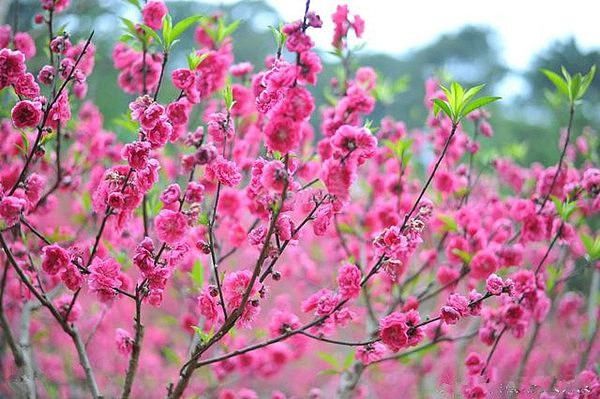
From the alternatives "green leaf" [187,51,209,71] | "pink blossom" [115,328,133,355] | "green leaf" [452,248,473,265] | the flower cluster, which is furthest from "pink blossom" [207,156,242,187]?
"green leaf" [452,248,473,265]

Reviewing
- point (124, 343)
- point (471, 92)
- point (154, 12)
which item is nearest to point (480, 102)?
point (471, 92)

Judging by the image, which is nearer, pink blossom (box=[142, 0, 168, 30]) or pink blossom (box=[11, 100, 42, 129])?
pink blossom (box=[11, 100, 42, 129])

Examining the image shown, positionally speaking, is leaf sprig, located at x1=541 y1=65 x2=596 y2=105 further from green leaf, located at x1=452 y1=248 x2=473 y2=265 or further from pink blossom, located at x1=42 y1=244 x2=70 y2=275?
pink blossom, located at x1=42 y1=244 x2=70 y2=275

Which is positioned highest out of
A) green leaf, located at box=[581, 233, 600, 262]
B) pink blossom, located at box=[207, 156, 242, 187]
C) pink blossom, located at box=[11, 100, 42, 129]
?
pink blossom, located at box=[11, 100, 42, 129]

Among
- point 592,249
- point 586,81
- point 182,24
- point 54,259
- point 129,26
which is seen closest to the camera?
point 54,259

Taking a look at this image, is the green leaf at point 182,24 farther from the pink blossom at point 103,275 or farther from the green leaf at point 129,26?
the pink blossom at point 103,275

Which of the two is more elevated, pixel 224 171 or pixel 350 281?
pixel 224 171

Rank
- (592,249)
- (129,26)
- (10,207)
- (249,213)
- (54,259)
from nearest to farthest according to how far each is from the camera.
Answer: (10,207) → (54,259) → (129,26) → (592,249) → (249,213)

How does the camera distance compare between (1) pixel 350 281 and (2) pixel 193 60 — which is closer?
(1) pixel 350 281

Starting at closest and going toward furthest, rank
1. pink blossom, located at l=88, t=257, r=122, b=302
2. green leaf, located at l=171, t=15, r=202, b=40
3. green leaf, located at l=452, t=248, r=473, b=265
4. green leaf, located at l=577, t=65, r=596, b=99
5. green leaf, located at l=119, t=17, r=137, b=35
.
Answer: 1. pink blossom, located at l=88, t=257, r=122, b=302
2. green leaf, located at l=171, t=15, r=202, b=40
3. green leaf, located at l=119, t=17, r=137, b=35
4. green leaf, located at l=577, t=65, r=596, b=99
5. green leaf, located at l=452, t=248, r=473, b=265

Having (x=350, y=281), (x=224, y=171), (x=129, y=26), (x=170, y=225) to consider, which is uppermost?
(x=129, y=26)

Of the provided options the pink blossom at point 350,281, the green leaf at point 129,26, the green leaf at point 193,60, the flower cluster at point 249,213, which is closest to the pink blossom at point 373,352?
the flower cluster at point 249,213

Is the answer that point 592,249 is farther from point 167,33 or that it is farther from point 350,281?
point 167,33

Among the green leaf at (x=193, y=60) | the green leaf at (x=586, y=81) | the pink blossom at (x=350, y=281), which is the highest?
the green leaf at (x=586, y=81)
